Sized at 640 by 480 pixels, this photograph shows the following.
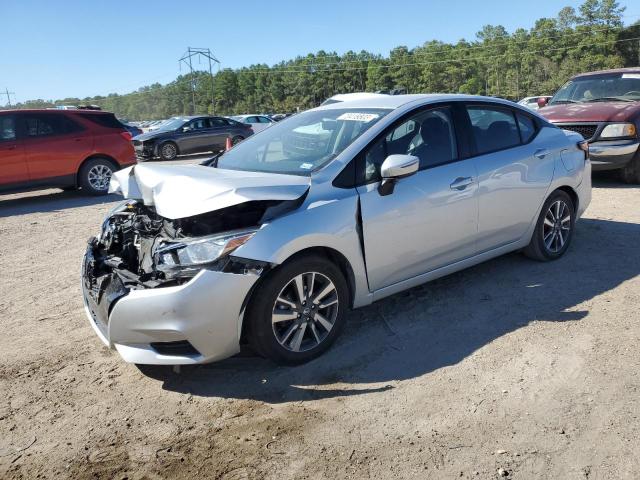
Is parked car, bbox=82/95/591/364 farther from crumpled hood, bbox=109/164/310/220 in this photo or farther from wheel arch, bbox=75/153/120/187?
wheel arch, bbox=75/153/120/187

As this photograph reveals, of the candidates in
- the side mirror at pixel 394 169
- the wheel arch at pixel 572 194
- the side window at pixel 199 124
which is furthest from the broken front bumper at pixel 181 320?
the side window at pixel 199 124

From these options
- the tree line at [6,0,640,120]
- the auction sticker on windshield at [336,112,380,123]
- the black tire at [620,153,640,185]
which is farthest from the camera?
the tree line at [6,0,640,120]

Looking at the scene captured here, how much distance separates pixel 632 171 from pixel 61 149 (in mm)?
10522

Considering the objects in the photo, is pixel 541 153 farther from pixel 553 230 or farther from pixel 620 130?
pixel 620 130

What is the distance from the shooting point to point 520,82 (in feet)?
267

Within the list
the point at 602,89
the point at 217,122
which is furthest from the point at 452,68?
the point at 602,89

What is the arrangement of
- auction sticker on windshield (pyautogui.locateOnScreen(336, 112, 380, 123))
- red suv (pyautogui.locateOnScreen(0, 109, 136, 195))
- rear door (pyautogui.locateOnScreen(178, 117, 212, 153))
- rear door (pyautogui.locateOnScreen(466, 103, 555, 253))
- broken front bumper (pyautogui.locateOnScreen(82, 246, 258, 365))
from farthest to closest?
rear door (pyautogui.locateOnScreen(178, 117, 212, 153))
red suv (pyautogui.locateOnScreen(0, 109, 136, 195))
rear door (pyautogui.locateOnScreen(466, 103, 555, 253))
auction sticker on windshield (pyautogui.locateOnScreen(336, 112, 380, 123))
broken front bumper (pyautogui.locateOnScreen(82, 246, 258, 365))

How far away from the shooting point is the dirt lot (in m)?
2.71

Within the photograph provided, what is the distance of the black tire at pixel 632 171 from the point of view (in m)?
9.13

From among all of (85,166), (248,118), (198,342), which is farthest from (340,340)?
(248,118)

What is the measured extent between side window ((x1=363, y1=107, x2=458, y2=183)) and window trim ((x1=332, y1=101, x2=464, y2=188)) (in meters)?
0.02

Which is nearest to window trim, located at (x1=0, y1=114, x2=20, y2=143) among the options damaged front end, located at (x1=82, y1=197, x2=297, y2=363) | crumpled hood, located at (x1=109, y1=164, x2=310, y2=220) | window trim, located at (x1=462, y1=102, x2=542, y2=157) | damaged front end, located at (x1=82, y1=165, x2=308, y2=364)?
crumpled hood, located at (x1=109, y1=164, x2=310, y2=220)

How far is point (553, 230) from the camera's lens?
542 centimetres

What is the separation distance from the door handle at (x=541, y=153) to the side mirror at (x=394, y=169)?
180 cm
